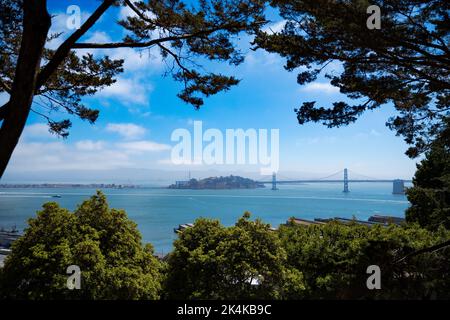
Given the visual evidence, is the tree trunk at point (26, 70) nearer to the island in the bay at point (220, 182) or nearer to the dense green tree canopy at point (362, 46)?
the dense green tree canopy at point (362, 46)

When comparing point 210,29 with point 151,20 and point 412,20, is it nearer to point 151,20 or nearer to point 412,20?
point 151,20

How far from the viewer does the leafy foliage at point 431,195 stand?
1154 cm

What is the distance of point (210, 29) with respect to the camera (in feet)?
17.6

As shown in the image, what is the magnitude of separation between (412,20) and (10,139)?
5282mm

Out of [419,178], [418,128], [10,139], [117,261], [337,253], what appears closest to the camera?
[10,139]

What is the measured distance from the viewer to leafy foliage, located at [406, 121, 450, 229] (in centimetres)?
1154

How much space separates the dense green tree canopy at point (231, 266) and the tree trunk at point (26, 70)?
104 inches

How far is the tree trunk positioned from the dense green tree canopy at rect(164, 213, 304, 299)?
104 inches

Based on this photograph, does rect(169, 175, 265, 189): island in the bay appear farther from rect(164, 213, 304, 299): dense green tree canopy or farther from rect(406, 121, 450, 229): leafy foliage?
rect(164, 213, 304, 299): dense green tree canopy

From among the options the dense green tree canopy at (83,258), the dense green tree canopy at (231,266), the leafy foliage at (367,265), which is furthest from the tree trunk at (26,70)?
the leafy foliage at (367,265)

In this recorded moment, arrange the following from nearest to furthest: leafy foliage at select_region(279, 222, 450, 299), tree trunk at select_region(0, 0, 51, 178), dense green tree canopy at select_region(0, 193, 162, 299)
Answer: tree trunk at select_region(0, 0, 51, 178)
dense green tree canopy at select_region(0, 193, 162, 299)
leafy foliage at select_region(279, 222, 450, 299)

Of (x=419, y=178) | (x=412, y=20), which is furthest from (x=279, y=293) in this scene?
(x=419, y=178)

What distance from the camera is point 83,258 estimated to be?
477cm

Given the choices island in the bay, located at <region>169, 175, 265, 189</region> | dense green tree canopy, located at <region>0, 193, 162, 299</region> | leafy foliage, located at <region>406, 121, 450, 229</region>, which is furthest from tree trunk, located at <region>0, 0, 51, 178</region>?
island in the bay, located at <region>169, 175, 265, 189</region>
